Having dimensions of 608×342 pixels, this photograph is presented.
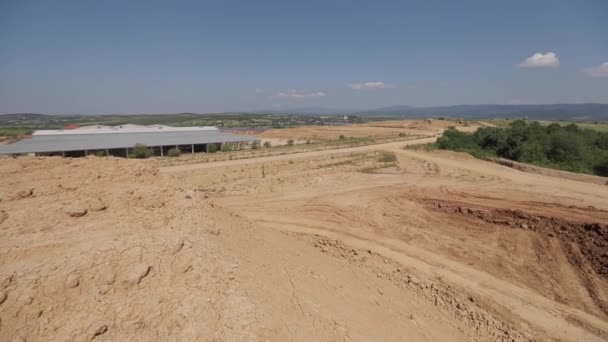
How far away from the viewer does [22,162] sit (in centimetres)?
1078

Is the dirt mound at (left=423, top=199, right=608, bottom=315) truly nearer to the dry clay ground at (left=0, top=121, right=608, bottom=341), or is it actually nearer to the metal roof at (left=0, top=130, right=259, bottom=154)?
the dry clay ground at (left=0, top=121, right=608, bottom=341)

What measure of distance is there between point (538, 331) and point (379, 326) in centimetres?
437

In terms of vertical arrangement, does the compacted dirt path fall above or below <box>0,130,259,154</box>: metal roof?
below

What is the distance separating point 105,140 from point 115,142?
8.21 ft

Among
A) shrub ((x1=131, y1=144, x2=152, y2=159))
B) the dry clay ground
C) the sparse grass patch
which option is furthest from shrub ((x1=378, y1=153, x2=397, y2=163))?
shrub ((x1=131, y1=144, x2=152, y2=159))

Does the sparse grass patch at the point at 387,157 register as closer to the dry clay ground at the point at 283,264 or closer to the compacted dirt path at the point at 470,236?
the compacted dirt path at the point at 470,236

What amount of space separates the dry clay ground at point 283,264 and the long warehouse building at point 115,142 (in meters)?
28.9

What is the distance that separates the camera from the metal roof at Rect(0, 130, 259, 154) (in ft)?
120

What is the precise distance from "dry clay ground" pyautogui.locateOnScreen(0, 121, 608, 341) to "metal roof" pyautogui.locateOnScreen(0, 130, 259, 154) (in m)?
29.6

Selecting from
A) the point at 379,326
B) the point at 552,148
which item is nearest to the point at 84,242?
the point at 379,326

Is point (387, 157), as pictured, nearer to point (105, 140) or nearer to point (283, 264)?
point (283, 264)

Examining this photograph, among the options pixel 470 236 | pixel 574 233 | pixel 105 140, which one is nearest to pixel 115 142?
pixel 105 140

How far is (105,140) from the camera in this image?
43.5 meters

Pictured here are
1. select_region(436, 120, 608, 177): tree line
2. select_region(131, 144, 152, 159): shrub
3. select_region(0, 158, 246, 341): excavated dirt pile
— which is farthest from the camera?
select_region(131, 144, 152, 159): shrub
